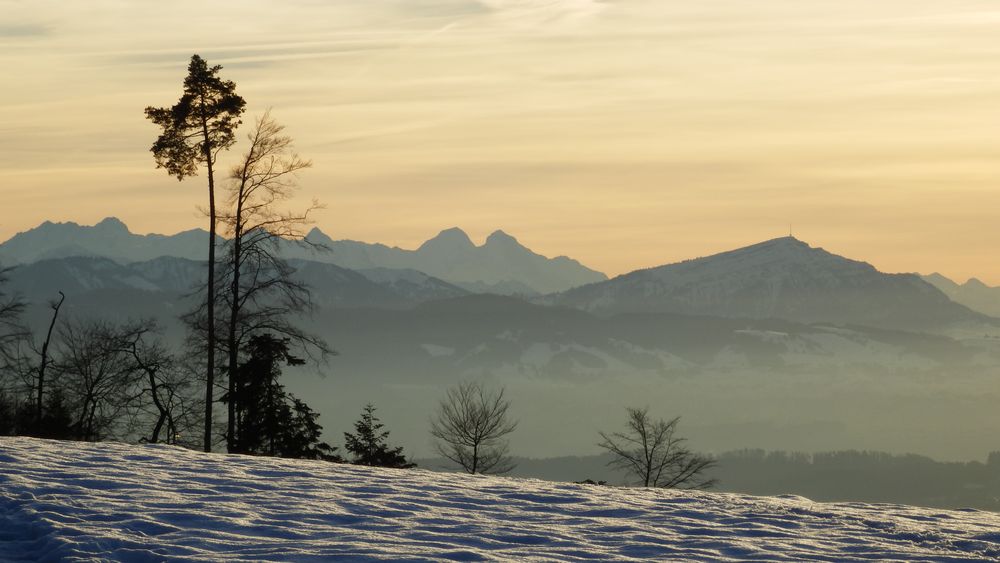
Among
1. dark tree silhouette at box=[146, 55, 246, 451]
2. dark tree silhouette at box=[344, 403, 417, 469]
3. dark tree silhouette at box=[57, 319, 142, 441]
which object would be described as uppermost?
dark tree silhouette at box=[146, 55, 246, 451]

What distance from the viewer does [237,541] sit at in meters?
17.8

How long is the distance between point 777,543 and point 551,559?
4359 millimetres

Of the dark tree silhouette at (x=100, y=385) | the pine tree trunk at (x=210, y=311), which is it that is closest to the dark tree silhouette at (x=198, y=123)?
the pine tree trunk at (x=210, y=311)

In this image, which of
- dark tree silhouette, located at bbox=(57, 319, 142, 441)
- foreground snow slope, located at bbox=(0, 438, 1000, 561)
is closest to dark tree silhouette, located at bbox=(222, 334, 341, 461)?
dark tree silhouette, located at bbox=(57, 319, 142, 441)

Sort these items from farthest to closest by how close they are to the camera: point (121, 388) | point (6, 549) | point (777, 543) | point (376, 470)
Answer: point (121, 388)
point (376, 470)
point (777, 543)
point (6, 549)

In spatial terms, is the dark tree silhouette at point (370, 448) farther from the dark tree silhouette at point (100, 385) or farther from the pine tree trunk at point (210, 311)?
the pine tree trunk at point (210, 311)

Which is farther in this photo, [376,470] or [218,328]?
[218,328]

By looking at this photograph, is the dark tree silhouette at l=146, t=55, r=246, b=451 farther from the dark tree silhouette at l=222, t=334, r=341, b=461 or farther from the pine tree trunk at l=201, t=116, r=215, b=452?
the dark tree silhouette at l=222, t=334, r=341, b=461

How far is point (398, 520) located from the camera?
65.9 ft

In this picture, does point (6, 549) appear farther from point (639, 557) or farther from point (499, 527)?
point (639, 557)

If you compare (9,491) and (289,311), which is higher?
(289,311)

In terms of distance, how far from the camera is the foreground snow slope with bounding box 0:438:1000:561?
57.8ft

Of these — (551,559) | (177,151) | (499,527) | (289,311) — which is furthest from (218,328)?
(551,559)

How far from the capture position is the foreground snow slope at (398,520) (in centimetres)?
1762
